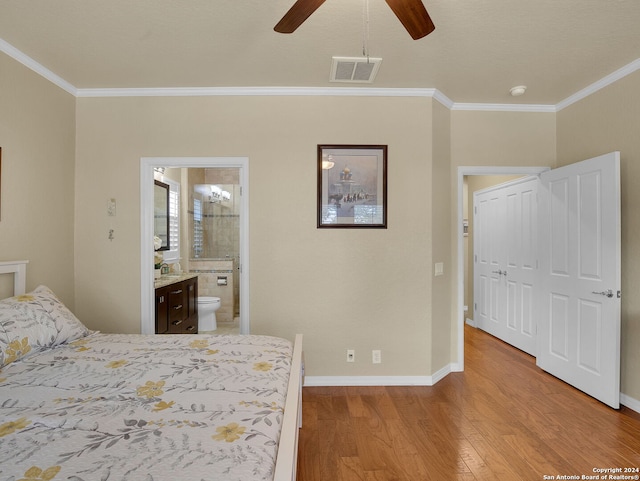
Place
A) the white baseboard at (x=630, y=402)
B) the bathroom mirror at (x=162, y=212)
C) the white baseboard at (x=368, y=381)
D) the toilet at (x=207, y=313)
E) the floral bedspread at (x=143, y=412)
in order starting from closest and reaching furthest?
the floral bedspread at (x=143, y=412) → the white baseboard at (x=630, y=402) → the white baseboard at (x=368, y=381) → the bathroom mirror at (x=162, y=212) → the toilet at (x=207, y=313)

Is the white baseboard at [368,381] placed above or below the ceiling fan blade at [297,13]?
below

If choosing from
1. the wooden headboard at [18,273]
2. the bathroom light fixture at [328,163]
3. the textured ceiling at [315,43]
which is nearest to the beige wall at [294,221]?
the bathroom light fixture at [328,163]

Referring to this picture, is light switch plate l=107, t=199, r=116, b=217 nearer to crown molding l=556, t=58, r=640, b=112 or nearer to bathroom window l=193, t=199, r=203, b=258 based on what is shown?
bathroom window l=193, t=199, r=203, b=258

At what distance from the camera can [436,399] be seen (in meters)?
2.93

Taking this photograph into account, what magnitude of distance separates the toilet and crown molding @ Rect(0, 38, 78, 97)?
8.95 feet

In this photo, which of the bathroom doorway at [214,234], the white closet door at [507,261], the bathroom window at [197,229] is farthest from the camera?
the bathroom window at [197,229]

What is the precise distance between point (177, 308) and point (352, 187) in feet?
7.46

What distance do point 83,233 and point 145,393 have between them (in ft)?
7.45

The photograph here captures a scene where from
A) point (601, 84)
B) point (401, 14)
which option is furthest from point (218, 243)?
point (601, 84)

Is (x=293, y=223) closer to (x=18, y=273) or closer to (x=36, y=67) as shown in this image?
(x=18, y=273)

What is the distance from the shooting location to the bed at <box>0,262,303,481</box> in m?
1.05

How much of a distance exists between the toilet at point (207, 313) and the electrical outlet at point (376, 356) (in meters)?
2.45

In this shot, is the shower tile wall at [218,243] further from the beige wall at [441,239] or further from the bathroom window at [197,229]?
the beige wall at [441,239]

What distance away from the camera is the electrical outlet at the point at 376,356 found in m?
3.20
